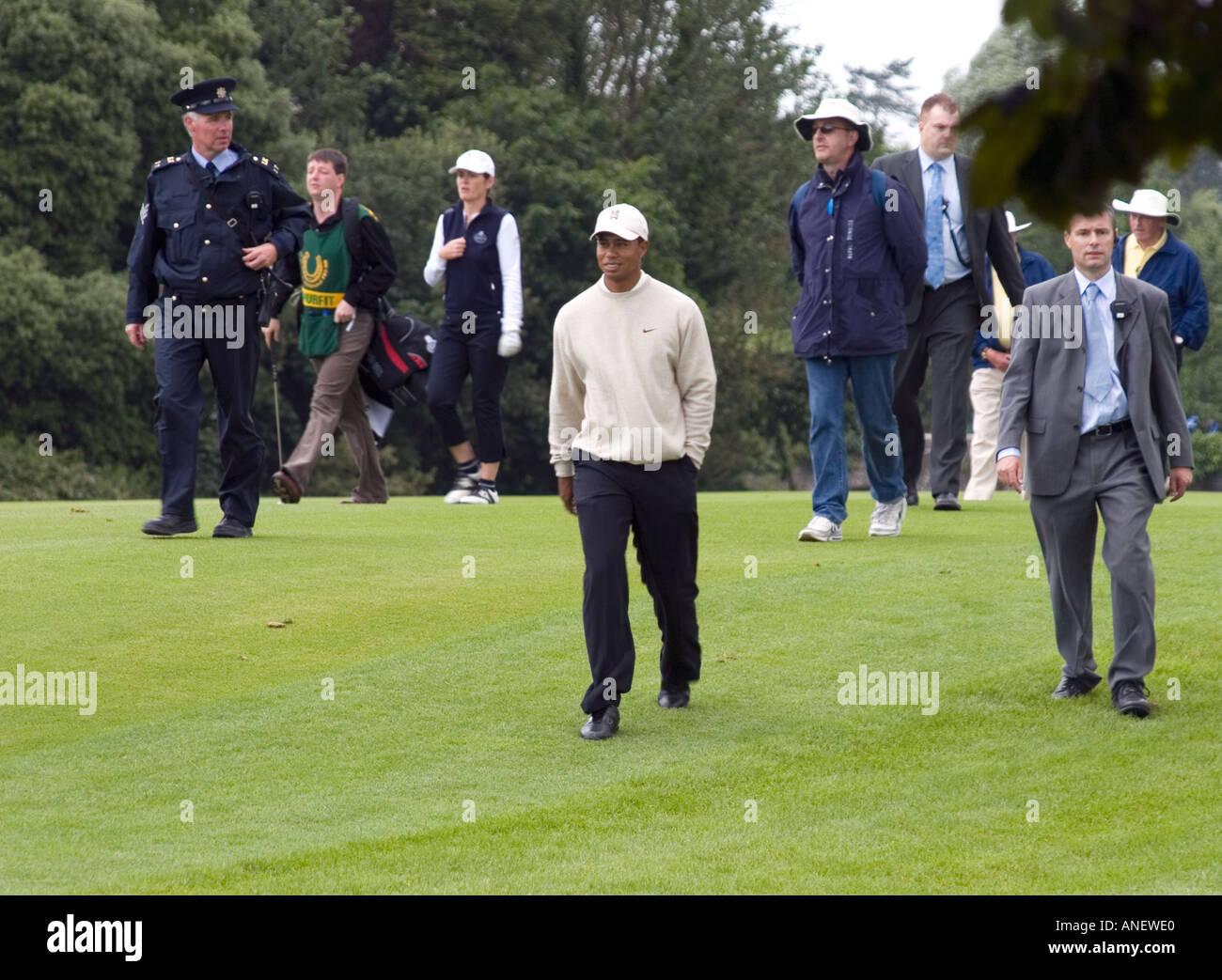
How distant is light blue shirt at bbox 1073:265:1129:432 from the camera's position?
330 inches

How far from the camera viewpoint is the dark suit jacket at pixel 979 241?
14.3 m

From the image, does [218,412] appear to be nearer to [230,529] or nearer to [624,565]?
[230,529]

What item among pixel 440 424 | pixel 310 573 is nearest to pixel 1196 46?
pixel 310 573

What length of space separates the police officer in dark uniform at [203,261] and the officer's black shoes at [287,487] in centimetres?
227

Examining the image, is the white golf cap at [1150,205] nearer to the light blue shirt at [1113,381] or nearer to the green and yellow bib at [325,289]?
the light blue shirt at [1113,381]

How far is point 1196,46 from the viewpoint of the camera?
2.88 meters

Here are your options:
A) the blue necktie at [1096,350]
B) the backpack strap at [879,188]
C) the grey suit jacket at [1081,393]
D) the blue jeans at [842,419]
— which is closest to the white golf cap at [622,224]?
the grey suit jacket at [1081,393]

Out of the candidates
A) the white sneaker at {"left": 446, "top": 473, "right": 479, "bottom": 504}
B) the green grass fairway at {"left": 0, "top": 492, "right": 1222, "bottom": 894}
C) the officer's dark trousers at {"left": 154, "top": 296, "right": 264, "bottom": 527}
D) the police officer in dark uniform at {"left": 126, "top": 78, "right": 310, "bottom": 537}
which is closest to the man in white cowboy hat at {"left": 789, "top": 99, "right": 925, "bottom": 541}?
the green grass fairway at {"left": 0, "top": 492, "right": 1222, "bottom": 894}

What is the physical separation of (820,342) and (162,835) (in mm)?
6944

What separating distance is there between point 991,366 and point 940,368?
11.3 feet

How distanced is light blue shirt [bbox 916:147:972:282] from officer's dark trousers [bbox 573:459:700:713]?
6.58 m

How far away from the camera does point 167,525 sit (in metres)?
13.2
